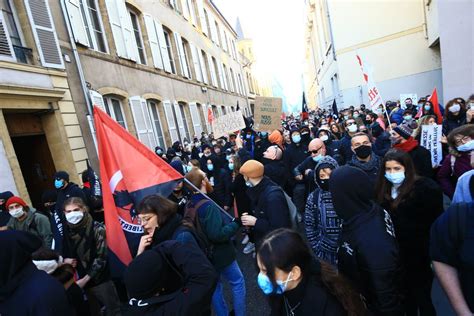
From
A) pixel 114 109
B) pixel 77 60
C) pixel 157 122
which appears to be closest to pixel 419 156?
pixel 77 60

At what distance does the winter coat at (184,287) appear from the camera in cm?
164

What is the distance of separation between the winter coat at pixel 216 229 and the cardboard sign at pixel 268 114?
519 centimetres

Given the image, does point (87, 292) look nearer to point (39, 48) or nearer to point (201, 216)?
point (201, 216)

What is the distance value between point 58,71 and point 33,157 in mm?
2193

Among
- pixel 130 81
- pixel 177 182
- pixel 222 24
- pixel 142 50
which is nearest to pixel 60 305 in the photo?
pixel 177 182

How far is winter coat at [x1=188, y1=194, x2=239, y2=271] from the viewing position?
107 inches

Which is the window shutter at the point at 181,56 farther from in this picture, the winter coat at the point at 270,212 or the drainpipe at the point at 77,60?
the winter coat at the point at 270,212

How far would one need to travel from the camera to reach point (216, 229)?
2.74 m

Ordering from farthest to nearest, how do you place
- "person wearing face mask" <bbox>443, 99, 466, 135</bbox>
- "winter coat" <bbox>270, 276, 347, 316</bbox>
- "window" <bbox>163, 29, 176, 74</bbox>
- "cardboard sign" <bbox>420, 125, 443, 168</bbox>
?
"window" <bbox>163, 29, 176, 74</bbox>, "person wearing face mask" <bbox>443, 99, 466, 135</bbox>, "cardboard sign" <bbox>420, 125, 443, 168</bbox>, "winter coat" <bbox>270, 276, 347, 316</bbox>

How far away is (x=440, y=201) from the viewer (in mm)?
2439

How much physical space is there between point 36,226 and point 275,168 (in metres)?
3.53

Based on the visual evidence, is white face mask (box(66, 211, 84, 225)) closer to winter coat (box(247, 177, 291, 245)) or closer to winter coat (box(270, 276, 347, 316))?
winter coat (box(247, 177, 291, 245))

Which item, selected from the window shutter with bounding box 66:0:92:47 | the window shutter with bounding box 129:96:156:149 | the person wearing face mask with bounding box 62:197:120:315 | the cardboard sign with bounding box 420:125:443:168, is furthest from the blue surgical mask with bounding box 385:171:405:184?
the window shutter with bounding box 129:96:156:149

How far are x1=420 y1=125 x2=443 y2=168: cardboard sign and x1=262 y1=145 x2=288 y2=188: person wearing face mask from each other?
6.88ft
